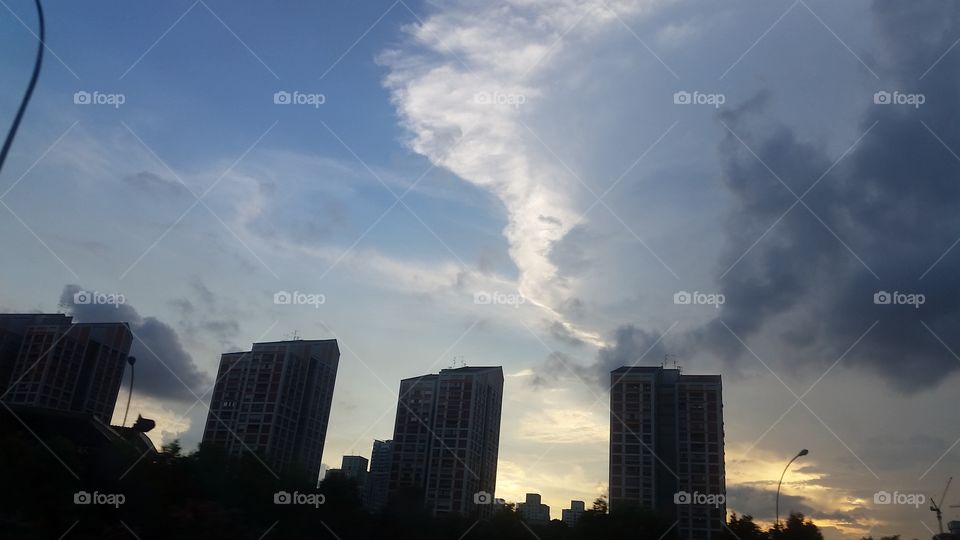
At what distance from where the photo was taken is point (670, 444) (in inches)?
1706

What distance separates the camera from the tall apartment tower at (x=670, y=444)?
134 ft

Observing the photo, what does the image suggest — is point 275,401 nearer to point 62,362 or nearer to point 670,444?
point 62,362

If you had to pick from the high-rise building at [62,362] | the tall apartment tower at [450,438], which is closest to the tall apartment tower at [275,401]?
the tall apartment tower at [450,438]

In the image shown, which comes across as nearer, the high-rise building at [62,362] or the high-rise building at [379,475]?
the high-rise building at [62,362]

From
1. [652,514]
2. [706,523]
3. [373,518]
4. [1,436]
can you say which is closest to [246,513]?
[373,518]

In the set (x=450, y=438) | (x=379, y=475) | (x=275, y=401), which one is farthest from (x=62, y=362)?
(x=379, y=475)

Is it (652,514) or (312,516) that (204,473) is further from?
(652,514)

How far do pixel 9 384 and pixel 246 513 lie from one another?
1203 inches

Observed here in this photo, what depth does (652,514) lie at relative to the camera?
1098 inches

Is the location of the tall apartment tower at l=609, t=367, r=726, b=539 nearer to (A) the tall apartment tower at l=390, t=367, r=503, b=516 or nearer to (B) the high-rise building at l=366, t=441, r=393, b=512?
(A) the tall apartment tower at l=390, t=367, r=503, b=516

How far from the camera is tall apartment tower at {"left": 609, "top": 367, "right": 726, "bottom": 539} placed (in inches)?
1609

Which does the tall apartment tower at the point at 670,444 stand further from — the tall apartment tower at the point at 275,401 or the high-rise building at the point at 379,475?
the tall apartment tower at the point at 275,401

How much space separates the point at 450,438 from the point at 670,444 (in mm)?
15939

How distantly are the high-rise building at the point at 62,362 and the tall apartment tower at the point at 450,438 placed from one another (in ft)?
69.9
